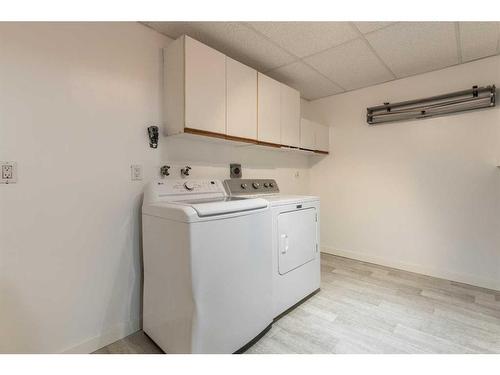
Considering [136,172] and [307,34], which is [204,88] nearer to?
[136,172]

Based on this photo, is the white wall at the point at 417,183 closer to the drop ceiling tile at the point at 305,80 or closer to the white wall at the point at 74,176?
the drop ceiling tile at the point at 305,80

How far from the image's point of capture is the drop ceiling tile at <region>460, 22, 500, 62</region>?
1.83 meters

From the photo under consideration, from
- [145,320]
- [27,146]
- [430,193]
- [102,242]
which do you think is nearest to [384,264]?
[430,193]

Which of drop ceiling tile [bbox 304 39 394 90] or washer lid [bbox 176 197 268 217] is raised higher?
drop ceiling tile [bbox 304 39 394 90]

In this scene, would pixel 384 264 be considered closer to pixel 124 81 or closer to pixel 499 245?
pixel 499 245

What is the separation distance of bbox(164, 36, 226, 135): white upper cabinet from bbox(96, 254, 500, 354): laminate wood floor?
1536mm

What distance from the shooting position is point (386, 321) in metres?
1.82

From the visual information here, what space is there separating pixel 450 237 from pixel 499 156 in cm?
90

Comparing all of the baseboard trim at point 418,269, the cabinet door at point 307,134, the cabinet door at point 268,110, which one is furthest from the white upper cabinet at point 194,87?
the baseboard trim at point 418,269

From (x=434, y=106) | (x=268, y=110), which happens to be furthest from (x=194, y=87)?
(x=434, y=106)

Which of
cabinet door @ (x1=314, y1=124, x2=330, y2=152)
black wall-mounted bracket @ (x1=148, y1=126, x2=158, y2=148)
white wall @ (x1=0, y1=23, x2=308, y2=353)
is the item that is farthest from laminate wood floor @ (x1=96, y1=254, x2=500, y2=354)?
cabinet door @ (x1=314, y1=124, x2=330, y2=152)

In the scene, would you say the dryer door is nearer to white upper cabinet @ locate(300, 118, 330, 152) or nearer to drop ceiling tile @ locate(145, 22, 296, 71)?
white upper cabinet @ locate(300, 118, 330, 152)

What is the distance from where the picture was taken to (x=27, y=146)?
1.30 meters

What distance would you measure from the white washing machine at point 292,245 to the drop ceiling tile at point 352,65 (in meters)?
1.35
